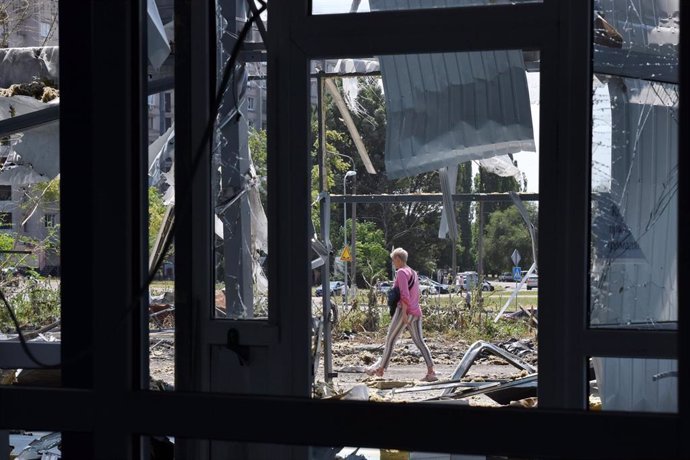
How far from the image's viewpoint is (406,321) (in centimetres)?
362

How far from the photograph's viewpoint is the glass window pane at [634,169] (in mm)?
2658

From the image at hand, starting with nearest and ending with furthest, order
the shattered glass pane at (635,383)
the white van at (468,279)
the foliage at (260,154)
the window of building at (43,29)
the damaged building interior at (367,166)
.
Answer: the damaged building interior at (367,166)
the shattered glass pane at (635,383)
the foliage at (260,154)
the white van at (468,279)
the window of building at (43,29)

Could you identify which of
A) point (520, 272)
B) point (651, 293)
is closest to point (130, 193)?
point (651, 293)

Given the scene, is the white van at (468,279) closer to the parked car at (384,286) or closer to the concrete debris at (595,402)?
the parked car at (384,286)

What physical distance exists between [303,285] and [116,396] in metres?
1.47

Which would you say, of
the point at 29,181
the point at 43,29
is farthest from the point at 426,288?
the point at 43,29

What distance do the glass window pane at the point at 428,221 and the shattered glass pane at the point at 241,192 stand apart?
0.63ft

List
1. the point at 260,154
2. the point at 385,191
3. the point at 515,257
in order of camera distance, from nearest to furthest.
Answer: the point at 260,154, the point at 385,191, the point at 515,257

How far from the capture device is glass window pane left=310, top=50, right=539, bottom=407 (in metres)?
2.85

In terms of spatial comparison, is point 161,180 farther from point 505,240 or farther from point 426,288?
point 505,240

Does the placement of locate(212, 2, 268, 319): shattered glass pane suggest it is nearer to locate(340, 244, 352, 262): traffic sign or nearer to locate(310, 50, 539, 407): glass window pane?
locate(310, 50, 539, 407): glass window pane

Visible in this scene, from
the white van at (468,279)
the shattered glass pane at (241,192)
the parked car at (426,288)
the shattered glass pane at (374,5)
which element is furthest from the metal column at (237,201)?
the white van at (468,279)

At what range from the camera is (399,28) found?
265cm

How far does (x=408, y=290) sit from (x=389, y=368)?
1.37ft
